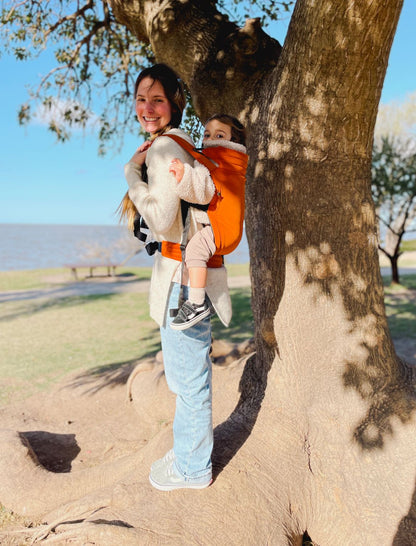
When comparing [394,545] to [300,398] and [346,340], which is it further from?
[346,340]

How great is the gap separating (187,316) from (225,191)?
661 millimetres

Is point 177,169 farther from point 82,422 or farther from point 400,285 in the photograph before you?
point 400,285

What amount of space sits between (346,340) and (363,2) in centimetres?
214

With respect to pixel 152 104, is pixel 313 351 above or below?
below

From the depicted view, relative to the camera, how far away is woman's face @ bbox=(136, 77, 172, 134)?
7.73ft

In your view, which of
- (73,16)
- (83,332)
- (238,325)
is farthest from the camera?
(238,325)

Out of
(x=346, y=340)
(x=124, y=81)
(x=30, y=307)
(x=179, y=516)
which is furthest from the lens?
(x=30, y=307)

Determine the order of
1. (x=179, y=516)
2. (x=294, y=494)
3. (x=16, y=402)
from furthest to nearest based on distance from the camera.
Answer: (x=16, y=402), (x=294, y=494), (x=179, y=516)

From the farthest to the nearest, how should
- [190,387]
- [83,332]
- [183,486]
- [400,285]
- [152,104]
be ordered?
[400,285] → [83,332] → [183,486] → [190,387] → [152,104]

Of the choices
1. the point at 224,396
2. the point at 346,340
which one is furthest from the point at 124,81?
the point at 346,340

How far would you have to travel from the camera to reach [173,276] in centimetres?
237

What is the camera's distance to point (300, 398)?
3.34m

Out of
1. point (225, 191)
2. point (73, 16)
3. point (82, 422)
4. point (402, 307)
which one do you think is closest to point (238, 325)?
point (402, 307)

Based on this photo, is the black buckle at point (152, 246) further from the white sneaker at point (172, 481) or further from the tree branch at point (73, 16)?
the tree branch at point (73, 16)
